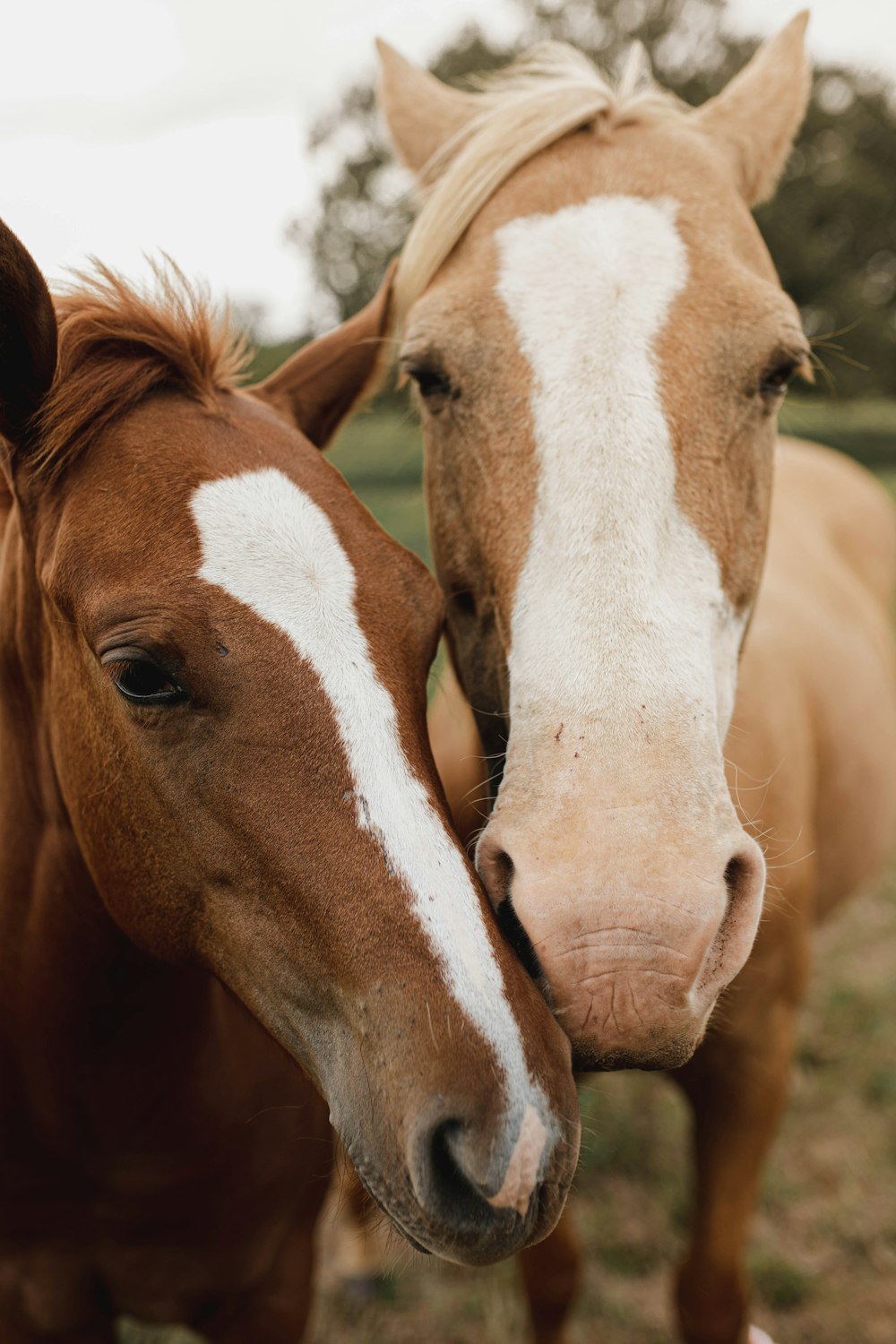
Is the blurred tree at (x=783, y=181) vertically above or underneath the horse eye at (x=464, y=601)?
underneath

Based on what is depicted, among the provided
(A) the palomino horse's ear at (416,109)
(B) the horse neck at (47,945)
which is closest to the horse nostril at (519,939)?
(B) the horse neck at (47,945)

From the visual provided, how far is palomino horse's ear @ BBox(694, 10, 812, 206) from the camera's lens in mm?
2654

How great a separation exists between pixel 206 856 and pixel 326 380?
1.21 metres

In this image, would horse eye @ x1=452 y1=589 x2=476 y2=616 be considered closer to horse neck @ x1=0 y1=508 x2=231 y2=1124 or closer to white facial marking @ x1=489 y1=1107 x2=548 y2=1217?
horse neck @ x1=0 y1=508 x2=231 y2=1124

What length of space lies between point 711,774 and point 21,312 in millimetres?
1299

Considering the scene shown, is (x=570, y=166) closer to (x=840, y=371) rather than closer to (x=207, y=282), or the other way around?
(x=207, y=282)

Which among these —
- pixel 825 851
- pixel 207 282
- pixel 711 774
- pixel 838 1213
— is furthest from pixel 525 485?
pixel 838 1213

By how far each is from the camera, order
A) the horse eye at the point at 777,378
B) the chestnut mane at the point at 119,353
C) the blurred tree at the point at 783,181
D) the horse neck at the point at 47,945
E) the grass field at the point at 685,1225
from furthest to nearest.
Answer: the blurred tree at the point at 783,181, the grass field at the point at 685,1225, the horse eye at the point at 777,378, the horse neck at the point at 47,945, the chestnut mane at the point at 119,353

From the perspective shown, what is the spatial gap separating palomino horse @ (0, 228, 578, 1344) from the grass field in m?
1.17

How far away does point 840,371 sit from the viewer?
Result: 19.8m

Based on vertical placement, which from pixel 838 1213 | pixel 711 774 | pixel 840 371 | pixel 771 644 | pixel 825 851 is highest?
pixel 711 774

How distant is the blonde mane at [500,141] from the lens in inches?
94.4

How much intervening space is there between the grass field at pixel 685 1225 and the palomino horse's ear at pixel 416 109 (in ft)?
2.40

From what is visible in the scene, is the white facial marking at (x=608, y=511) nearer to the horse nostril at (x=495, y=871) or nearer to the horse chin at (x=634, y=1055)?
the horse nostril at (x=495, y=871)
